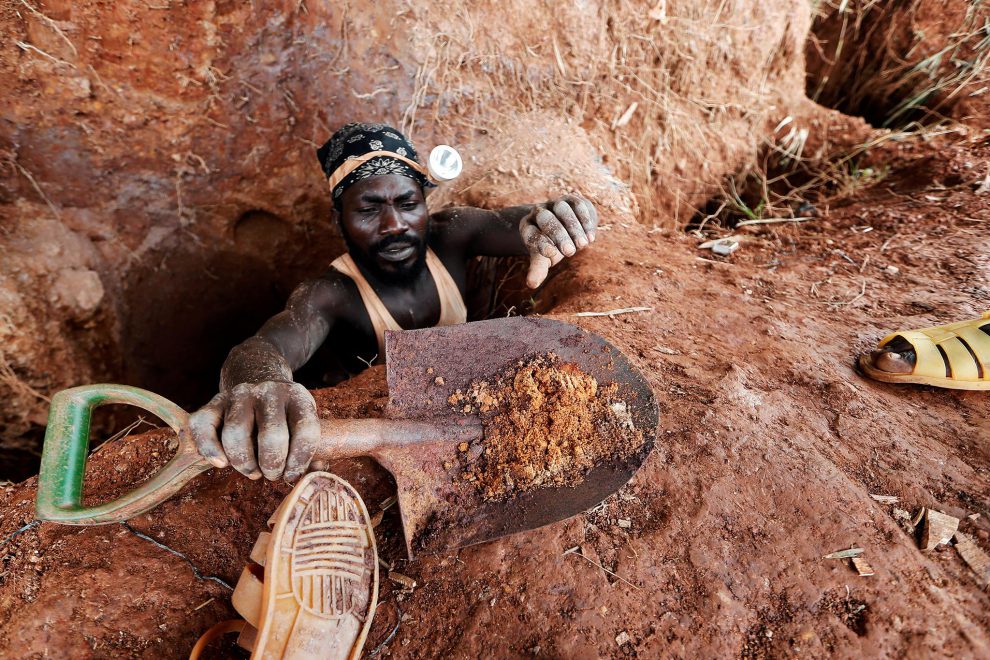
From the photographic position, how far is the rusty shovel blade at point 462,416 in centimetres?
144

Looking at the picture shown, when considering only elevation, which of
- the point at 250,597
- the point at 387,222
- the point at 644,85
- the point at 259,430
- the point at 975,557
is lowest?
the point at 975,557

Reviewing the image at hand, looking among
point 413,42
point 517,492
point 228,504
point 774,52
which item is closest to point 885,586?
point 517,492

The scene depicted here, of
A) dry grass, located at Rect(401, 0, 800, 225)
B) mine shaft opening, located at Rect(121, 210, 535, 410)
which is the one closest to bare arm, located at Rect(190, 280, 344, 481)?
mine shaft opening, located at Rect(121, 210, 535, 410)

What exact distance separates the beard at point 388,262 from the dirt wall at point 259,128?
23.8 inches

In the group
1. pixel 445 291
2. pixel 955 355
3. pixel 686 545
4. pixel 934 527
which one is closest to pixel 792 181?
pixel 955 355

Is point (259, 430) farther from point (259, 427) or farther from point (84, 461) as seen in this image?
point (84, 461)

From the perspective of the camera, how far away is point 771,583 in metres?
1.29

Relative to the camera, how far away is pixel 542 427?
62.1 inches

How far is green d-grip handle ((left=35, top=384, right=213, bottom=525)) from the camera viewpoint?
120cm

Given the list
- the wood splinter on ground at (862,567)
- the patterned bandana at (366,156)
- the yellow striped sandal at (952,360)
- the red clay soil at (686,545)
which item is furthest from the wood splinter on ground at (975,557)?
the patterned bandana at (366,156)

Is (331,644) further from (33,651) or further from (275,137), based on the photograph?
(275,137)

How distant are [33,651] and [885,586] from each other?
1.98 metres

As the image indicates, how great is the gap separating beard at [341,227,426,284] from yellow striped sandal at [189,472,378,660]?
1131mm

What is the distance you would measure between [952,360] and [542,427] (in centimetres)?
132
